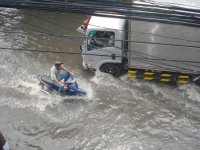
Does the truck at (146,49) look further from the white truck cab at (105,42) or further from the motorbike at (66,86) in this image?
the motorbike at (66,86)

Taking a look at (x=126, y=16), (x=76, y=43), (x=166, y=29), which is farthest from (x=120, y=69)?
(x=126, y=16)

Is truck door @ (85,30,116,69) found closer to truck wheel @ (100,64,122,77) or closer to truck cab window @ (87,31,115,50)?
truck cab window @ (87,31,115,50)

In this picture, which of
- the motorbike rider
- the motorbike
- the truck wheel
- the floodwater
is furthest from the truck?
the motorbike rider

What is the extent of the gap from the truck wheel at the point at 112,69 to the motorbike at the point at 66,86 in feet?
4.29

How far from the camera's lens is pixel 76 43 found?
13.8 m

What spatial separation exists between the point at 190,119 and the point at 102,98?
9.91 feet

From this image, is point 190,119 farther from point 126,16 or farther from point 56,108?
point 126,16

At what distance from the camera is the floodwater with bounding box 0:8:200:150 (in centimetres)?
916

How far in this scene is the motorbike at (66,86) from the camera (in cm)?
1032

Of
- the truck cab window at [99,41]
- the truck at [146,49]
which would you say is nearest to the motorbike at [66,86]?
the truck at [146,49]

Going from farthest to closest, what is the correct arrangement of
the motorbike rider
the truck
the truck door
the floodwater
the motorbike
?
1. the truck door
2. the motorbike
3. the motorbike rider
4. the truck
5. the floodwater

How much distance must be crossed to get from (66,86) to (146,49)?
293 centimetres

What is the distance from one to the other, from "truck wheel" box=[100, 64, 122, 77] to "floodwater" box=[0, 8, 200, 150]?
23 centimetres

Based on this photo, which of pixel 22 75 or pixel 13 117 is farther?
pixel 22 75
